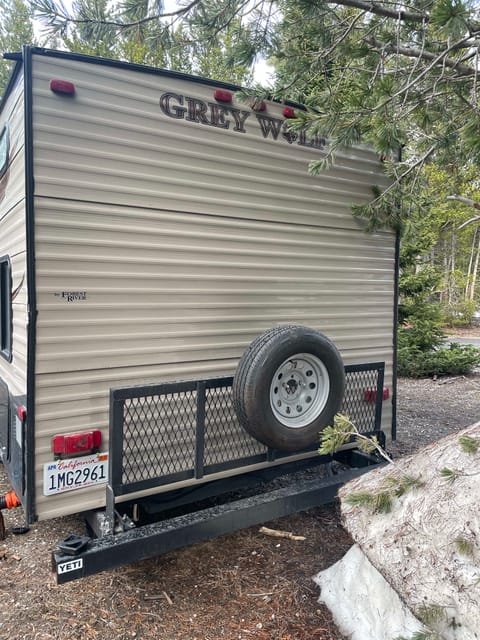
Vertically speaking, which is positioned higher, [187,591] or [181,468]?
[181,468]

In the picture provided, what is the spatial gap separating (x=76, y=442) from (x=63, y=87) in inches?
75.9

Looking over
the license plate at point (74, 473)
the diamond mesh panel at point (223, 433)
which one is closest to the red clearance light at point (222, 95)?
the diamond mesh panel at point (223, 433)

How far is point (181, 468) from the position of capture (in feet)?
9.80

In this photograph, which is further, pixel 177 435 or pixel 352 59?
pixel 352 59

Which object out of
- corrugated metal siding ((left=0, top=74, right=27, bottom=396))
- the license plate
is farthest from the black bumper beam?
corrugated metal siding ((left=0, top=74, right=27, bottom=396))

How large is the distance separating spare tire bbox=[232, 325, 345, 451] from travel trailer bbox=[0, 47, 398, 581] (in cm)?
1

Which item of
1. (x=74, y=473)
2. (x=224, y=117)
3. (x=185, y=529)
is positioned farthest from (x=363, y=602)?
(x=224, y=117)

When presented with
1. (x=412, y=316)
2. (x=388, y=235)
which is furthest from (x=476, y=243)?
(x=388, y=235)

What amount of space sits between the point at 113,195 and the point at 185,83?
889 millimetres

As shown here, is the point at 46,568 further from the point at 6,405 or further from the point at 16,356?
the point at 16,356

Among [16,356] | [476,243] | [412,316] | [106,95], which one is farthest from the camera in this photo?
[476,243]

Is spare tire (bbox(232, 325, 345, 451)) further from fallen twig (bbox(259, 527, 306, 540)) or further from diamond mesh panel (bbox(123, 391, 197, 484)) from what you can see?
fallen twig (bbox(259, 527, 306, 540))

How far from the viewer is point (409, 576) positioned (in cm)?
209

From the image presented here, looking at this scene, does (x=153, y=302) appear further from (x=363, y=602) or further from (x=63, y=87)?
(x=363, y=602)
